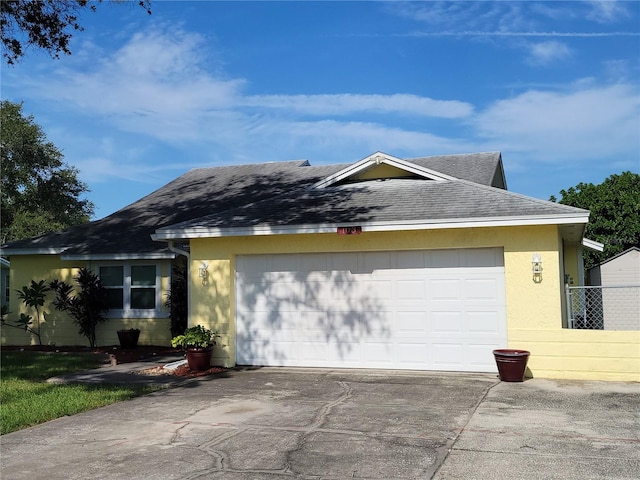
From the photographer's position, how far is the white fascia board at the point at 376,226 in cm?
957

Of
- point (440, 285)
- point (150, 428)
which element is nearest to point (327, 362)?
point (440, 285)

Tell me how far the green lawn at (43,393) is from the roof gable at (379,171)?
261 inches

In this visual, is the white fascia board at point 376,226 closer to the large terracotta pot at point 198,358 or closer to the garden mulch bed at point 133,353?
the large terracotta pot at point 198,358

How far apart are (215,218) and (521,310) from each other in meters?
6.50

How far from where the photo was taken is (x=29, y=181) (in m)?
37.1

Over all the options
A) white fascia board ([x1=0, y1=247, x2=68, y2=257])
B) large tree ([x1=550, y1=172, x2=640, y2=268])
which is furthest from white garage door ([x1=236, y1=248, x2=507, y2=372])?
large tree ([x1=550, y1=172, x2=640, y2=268])

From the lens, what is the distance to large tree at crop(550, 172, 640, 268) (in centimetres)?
2955

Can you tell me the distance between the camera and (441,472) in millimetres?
5082

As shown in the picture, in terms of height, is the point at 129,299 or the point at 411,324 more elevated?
the point at 129,299

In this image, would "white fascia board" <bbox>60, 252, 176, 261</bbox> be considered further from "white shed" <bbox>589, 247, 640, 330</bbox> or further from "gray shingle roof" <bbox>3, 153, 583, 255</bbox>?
"white shed" <bbox>589, 247, 640, 330</bbox>

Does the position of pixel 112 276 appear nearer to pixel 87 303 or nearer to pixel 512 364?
pixel 87 303

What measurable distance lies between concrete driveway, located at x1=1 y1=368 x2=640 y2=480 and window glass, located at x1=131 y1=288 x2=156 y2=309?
6.61m

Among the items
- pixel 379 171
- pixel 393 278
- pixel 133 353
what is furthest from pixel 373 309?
pixel 133 353

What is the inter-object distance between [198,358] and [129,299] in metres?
5.53
